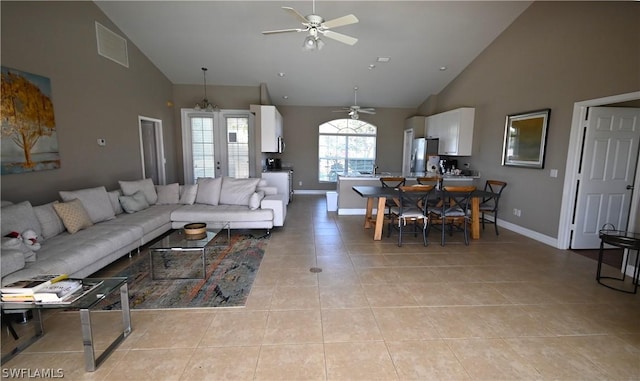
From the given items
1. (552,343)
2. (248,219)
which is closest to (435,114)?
(248,219)

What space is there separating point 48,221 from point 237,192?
246cm

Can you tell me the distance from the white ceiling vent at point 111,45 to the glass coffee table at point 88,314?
4.40m

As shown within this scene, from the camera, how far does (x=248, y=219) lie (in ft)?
15.2

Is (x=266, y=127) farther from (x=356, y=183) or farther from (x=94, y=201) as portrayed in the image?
(x=94, y=201)

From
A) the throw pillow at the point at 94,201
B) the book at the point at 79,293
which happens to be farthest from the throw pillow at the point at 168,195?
the book at the point at 79,293

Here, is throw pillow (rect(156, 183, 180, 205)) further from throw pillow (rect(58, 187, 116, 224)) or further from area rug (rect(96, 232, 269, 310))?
area rug (rect(96, 232, 269, 310))

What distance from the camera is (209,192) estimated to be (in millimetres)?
5062

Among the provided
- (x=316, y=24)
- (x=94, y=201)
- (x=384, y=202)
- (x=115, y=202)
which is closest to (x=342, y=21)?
(x=316, y=24)

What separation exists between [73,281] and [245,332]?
1271mm

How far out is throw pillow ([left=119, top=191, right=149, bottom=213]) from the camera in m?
4.45

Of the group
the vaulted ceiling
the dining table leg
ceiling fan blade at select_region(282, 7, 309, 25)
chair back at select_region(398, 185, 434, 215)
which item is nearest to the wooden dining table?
the dining table leg

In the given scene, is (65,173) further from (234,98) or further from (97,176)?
(234,98)

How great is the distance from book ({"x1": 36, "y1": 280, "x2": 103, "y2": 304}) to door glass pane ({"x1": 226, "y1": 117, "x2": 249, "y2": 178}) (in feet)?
19.3

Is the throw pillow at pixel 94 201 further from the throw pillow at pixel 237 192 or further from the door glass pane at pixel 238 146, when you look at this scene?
the door glass pane at pixel 238 146
